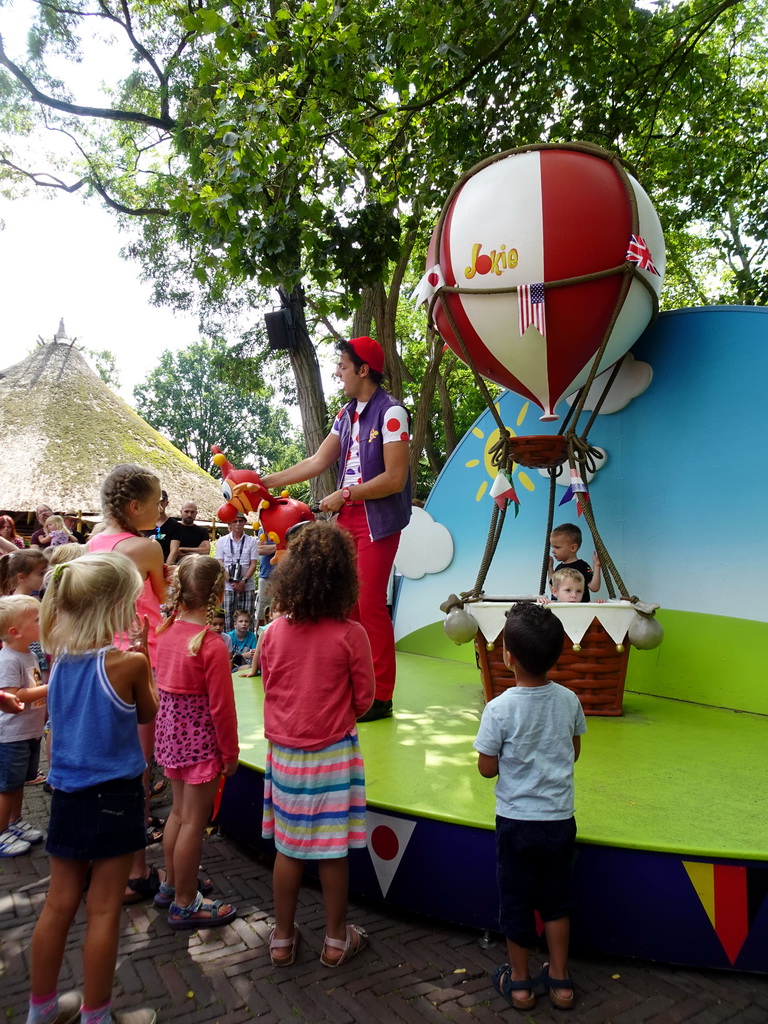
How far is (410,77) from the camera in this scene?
18.0 feet

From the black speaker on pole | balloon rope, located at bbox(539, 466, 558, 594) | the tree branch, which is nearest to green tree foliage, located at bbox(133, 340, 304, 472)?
the tree branch

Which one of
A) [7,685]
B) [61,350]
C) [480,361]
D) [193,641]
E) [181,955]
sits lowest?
[181,955]

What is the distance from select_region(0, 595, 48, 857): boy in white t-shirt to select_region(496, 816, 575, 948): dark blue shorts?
210 centimetres

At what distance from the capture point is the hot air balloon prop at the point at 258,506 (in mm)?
3477

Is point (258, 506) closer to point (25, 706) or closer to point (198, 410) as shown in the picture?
point (25, 706)

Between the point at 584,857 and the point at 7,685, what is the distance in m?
2.44

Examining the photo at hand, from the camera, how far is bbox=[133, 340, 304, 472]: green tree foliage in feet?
164

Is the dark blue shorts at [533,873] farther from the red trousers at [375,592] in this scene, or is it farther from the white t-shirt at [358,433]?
the white t-shirt at [358,433]

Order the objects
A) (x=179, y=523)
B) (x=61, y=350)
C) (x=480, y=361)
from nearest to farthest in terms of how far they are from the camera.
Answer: (x=480, y=361), (x=179, y=523), (x=61, y=350)

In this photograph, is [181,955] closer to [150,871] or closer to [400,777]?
[150,871]

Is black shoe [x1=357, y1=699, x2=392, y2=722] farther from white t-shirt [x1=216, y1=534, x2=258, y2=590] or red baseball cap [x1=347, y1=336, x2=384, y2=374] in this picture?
white t-shirt [x1=216, y1=534, x2=258, y2=590]

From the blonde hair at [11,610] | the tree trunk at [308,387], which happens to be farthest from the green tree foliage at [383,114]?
the blonde hair at [11,610]

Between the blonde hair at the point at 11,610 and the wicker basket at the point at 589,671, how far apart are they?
82.8 inches

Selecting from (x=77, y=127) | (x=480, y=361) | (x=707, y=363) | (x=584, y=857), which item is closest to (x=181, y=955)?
(x=584, y=857)
